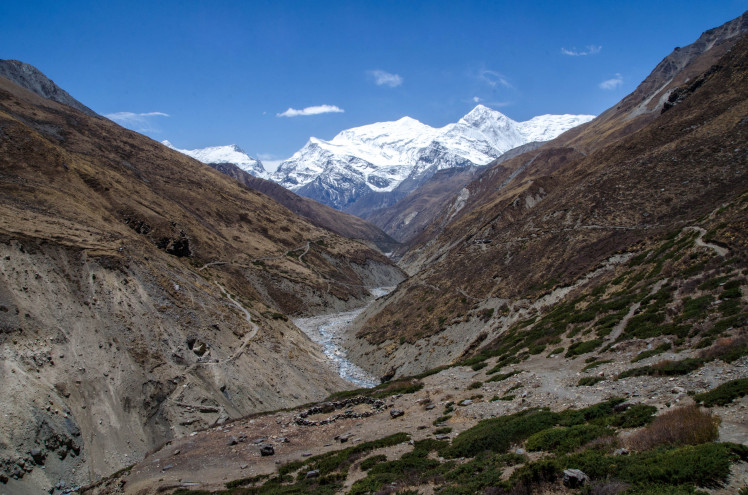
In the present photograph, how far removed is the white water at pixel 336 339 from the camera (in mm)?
51125

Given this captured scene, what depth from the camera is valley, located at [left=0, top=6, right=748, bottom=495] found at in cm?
1393

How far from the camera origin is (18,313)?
95.1 feet

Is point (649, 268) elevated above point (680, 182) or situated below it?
below

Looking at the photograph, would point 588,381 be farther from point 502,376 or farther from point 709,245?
point 709,245

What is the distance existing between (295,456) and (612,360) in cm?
1720

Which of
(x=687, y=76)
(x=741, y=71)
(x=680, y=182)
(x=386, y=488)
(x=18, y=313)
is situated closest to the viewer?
(x=386, y=488)

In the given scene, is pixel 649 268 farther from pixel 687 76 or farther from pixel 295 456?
pixel 687 76

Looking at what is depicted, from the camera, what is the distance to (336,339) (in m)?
71.1

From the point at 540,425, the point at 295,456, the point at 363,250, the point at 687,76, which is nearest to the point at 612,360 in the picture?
the point at 540,425

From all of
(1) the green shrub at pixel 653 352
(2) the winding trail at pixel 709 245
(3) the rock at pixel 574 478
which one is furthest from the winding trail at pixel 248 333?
(2) the winding trail at pixel 709 245

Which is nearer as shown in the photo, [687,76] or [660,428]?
[660,428]

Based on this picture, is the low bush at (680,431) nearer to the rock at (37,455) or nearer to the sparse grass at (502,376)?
the sparse grass at (502,376)

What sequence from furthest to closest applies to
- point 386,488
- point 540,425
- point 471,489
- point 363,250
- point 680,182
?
1. point 363,250
2. point 680,182
3. point 540,425
4. point 386,488
5. point 471,489

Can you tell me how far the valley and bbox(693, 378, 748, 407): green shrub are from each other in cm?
9
